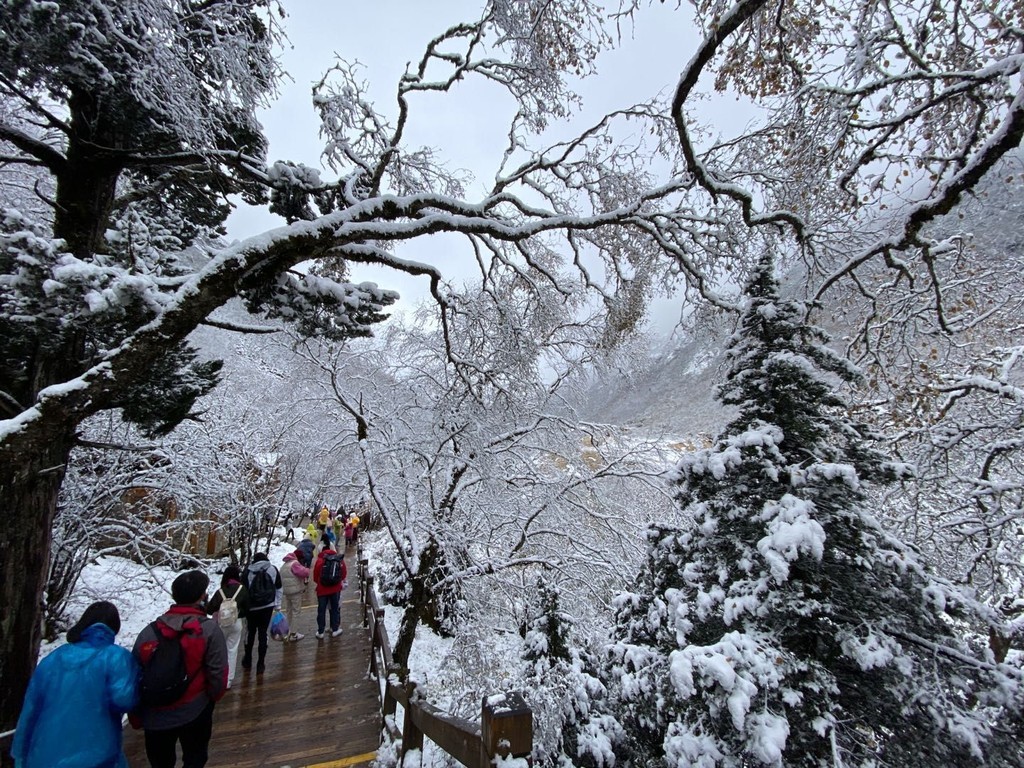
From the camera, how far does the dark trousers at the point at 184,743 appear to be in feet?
10.8

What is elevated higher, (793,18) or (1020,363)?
(793,18)

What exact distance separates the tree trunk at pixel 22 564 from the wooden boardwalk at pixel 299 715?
5.85 feet

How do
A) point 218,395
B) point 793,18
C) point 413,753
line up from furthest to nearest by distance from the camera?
point 218,395 < point 413,753 < point 793,18

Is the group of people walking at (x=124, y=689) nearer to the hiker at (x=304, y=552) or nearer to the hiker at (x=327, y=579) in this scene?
the hiker at (x=327, y=579)

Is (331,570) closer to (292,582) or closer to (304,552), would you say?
(292,582)

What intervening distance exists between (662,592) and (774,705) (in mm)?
1150

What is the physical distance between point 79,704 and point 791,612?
4250mm

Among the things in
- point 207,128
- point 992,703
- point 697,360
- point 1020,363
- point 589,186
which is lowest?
point 992,703

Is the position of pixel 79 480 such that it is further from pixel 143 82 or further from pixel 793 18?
pixel 793 18

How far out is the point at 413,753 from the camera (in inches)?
155

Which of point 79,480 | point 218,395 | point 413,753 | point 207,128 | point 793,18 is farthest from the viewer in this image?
point 218,395

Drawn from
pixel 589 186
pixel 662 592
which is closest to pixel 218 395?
pixel 589 186

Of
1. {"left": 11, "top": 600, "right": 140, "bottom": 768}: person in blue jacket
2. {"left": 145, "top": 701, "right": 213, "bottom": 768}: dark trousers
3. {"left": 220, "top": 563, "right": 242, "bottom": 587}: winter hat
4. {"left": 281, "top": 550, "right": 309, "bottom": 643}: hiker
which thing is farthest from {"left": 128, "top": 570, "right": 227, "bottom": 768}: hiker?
{"left": 281, "top": 550, "right": 309, "bottom": 643}: hiker

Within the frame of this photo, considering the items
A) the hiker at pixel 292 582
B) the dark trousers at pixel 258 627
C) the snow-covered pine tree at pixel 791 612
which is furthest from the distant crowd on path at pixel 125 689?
the hiker at pixel 292 582
